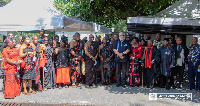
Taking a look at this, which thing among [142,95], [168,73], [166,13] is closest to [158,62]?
[168,73]

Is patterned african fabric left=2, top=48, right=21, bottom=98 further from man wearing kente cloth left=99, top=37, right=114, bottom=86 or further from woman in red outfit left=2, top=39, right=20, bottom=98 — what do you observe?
man wearing kente cloth left=99, top=37, right=114, bottom=86

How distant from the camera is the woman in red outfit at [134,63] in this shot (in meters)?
7.08

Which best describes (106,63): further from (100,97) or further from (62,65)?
(100,97)

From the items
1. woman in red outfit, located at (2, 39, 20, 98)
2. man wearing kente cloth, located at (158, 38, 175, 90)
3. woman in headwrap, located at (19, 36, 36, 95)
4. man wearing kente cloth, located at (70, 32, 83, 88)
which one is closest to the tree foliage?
man wearing kente cloth, located at (70, 32, 83, 88)

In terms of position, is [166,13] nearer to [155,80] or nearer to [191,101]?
[155,80]

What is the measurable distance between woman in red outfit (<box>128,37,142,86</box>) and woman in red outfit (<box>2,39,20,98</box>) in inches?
149

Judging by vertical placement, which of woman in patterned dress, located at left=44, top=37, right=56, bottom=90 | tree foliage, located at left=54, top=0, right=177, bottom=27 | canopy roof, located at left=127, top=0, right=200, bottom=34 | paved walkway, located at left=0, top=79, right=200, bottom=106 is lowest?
paved walkway, located at left=0, top=79, right=200, bottom=106

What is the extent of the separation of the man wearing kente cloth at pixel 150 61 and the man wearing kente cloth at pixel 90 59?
183 cm

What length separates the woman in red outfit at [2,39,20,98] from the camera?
5.69 m

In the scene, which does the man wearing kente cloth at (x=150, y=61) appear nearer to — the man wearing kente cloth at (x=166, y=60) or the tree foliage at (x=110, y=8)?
the man wearing kente cloth at (x=166, y=60)

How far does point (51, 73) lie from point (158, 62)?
3706 mm

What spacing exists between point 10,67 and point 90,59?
2700 millimetres

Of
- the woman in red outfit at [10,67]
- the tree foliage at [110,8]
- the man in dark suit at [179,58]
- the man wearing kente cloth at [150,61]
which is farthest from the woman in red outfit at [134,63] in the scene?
the woman in red outfit at [10,67]

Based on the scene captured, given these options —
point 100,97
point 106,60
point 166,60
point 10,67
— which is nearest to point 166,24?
point 166,60
